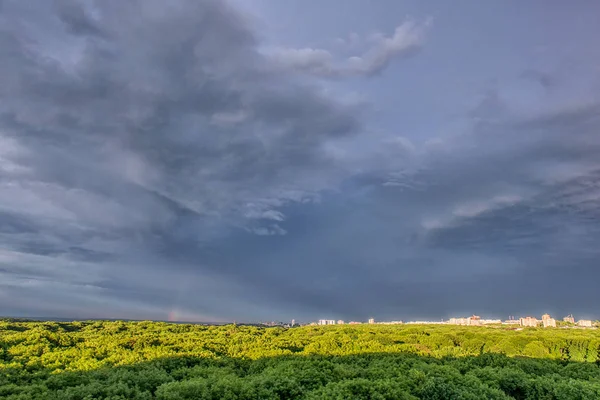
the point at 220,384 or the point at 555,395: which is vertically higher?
the point at 220,384

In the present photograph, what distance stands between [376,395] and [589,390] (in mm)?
15297

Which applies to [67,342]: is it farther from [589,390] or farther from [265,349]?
[589,390]

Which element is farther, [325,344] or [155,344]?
[325,344]

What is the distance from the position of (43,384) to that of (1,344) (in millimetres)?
19036

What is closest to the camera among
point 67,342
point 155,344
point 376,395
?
point 376,395

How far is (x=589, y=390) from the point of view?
23125 mm

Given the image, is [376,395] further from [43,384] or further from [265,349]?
[265,349]

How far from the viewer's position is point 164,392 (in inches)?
640

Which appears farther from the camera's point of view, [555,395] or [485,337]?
[485,337]

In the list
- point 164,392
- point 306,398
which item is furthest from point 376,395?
point 164,392

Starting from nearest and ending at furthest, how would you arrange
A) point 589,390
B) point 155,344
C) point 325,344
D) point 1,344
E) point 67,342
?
point 589,390 < point 1,344 < point 67,342 < point 155,344 < point 325,344

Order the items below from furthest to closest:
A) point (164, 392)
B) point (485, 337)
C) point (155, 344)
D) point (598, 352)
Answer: point (485, 337) → point (598, 352) → point (155, 344) → point (164, 392)

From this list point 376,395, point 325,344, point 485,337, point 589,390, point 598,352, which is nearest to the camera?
point 376,395

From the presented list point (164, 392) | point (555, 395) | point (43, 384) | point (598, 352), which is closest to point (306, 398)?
point (164, 392)
